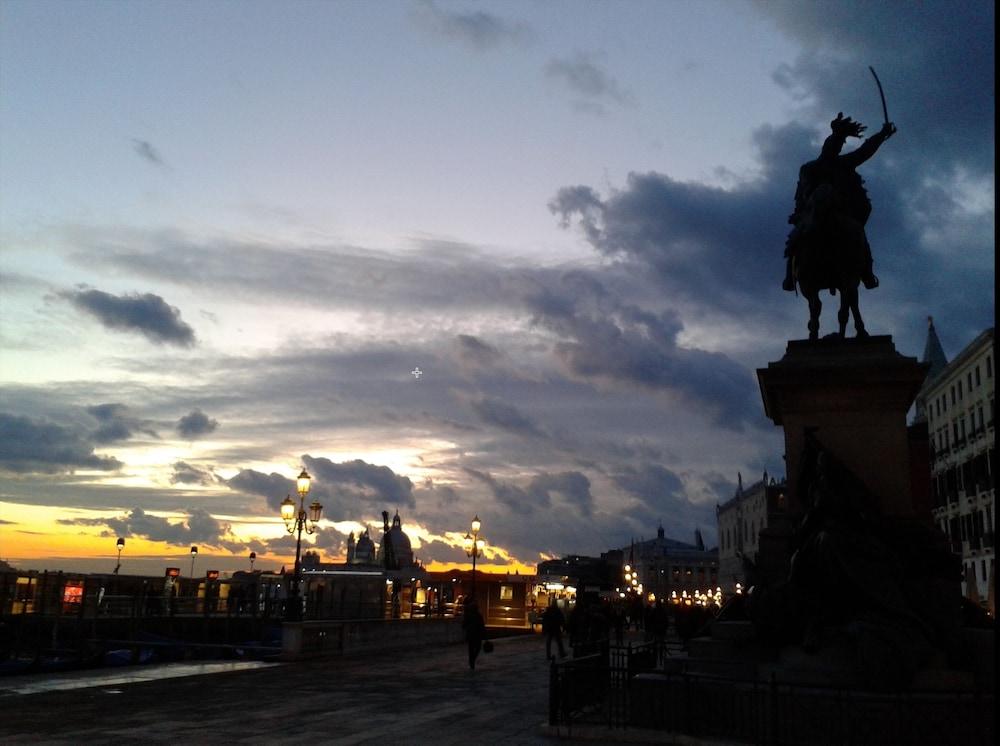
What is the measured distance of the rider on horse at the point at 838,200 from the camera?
16.3 m

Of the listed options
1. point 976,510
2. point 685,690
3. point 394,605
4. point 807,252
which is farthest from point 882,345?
point 976,510

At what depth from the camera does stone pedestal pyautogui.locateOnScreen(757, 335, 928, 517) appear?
1450cm

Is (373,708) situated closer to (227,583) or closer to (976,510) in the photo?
(227,583)

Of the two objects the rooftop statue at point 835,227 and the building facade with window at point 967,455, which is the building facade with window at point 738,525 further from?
the rooftop statue at point 835,227

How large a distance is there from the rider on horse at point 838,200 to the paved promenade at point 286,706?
979 centimetres

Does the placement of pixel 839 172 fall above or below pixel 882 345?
above

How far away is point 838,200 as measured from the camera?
16.4 metres

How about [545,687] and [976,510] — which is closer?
[545,687]

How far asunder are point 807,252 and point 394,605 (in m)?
29.0

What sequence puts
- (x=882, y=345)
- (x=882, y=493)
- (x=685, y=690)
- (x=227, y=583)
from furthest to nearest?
(x=227, y=583), (x=882, y=345), (x=882, y=493), (x=685, y=690)

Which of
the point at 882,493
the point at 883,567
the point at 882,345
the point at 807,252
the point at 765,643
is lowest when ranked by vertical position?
the point at 765,643

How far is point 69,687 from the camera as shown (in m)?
19.2

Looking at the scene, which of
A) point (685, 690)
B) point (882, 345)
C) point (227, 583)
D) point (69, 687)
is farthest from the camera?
point (227, 583)

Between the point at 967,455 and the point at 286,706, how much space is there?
64.3 m
